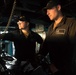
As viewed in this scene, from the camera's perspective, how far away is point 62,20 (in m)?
A: 2.43

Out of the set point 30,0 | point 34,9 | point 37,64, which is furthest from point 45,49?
point 34,9

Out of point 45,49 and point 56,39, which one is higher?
point 56,39

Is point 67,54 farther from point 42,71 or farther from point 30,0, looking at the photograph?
point 30,0

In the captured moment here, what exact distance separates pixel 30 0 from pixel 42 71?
340 cm

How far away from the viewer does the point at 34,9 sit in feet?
21.1

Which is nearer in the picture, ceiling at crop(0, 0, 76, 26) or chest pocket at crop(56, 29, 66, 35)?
chest pocket at crop(56, 29, 66, 35)

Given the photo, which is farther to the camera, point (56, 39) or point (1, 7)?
point (1, 7)

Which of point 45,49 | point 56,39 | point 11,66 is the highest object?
point 56,39

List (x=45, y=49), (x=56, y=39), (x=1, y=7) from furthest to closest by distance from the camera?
(x=1, y=7)
(x=45, y=49)
(x=56, y=39)

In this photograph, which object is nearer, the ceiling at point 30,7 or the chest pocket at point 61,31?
the chest pocket at point 61,31

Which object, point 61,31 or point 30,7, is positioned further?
point 30,7

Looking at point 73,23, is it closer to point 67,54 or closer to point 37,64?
point 67,54

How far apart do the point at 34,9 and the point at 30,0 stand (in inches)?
39.9

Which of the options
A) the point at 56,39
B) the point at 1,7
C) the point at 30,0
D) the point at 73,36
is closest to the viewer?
the point at 73,36
